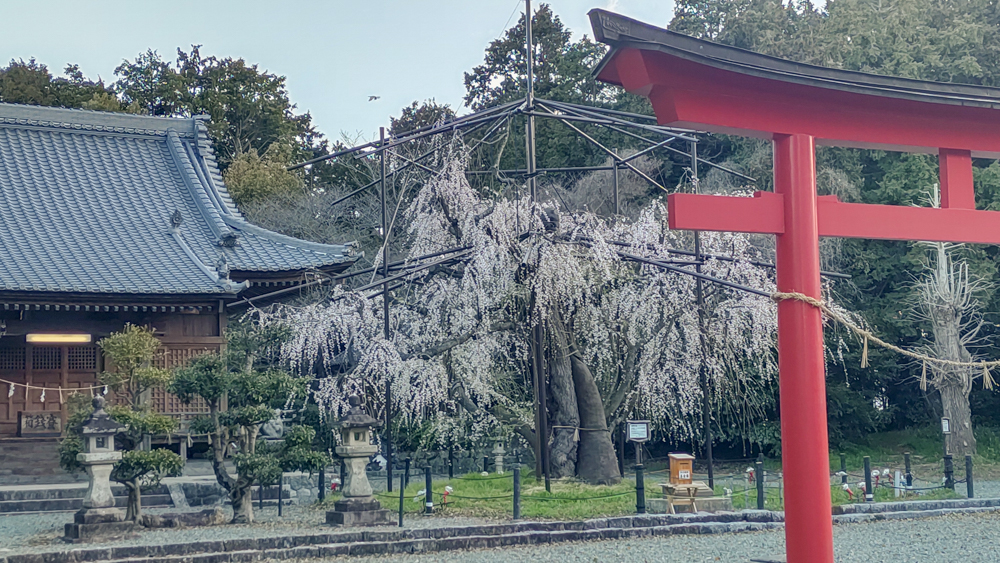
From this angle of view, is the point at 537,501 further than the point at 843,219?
Yes

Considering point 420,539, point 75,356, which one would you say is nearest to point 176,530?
point 420,539

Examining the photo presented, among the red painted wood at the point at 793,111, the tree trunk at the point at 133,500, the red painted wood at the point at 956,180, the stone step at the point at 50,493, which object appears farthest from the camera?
the stone step at the point at 50,493

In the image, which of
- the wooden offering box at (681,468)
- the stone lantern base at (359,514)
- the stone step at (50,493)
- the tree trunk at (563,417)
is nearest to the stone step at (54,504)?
the stone step at (50,493)

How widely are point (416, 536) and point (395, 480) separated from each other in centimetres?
810

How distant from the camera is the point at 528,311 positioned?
13281 mm

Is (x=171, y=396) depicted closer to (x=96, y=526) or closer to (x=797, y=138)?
(x=96, y=526)

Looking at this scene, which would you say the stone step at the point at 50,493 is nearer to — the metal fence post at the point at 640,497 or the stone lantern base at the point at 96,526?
the stone lantern base at the point at 96,526

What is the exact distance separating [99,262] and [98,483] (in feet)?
17.9

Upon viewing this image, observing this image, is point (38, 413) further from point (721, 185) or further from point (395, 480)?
point (721, 185)

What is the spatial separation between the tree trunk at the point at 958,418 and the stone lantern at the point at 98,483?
17.5 m

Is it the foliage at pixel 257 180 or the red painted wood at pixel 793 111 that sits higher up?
the foliage at pixel 257 180

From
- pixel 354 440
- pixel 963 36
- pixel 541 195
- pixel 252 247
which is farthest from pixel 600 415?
pixel 963 36

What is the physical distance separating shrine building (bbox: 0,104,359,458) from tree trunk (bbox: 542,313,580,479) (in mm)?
4027

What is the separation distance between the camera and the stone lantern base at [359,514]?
10961 millimetres
